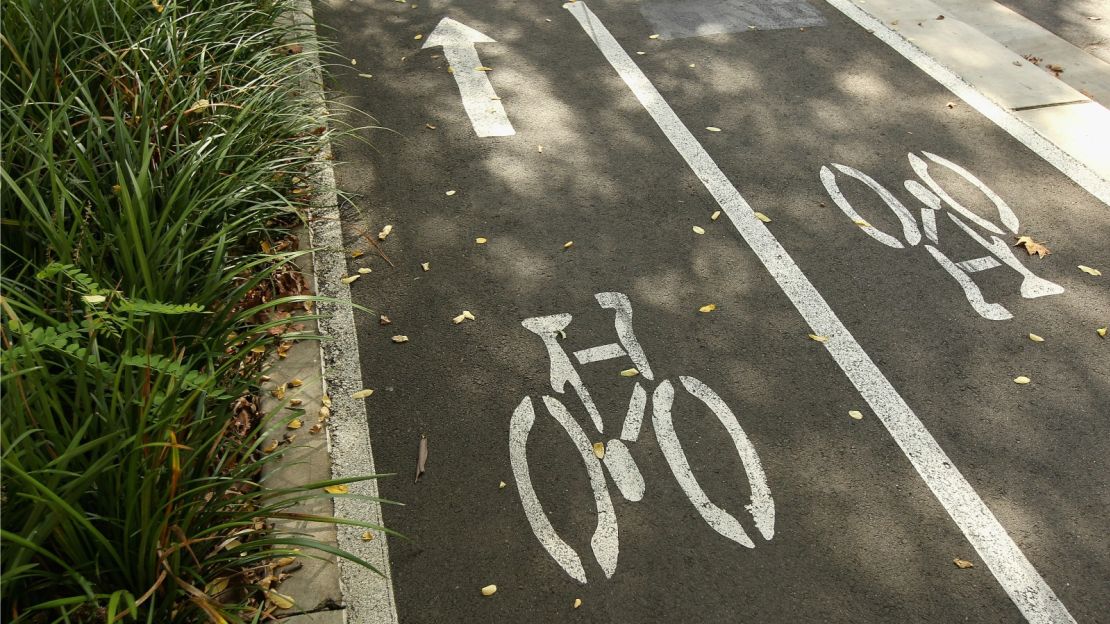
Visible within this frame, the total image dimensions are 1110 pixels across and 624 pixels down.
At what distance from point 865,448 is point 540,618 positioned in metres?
1.89

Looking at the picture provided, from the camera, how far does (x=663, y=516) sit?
13.5ft

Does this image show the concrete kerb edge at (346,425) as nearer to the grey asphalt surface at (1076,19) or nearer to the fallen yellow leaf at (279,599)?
the fallen yellow leaf at (279,599)

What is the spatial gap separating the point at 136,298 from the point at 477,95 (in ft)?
13.4

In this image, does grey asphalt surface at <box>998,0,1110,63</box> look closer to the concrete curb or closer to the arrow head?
the arrow head

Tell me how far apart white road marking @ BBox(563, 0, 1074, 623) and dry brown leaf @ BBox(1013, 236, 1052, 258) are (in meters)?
0.95

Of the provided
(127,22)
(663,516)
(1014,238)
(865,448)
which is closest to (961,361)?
(865,448)

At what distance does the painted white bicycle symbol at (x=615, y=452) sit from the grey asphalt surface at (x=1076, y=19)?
234 inches

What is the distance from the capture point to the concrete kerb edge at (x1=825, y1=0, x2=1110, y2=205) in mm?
6461

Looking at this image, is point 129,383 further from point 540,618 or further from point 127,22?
point 127,22

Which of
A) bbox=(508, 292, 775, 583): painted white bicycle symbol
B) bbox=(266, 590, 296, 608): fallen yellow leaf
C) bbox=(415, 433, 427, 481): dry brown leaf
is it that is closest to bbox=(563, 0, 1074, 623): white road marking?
bbox=(508, 292, 775, 583): painted white bicycle symbol

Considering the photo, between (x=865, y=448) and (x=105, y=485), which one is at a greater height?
(x=105, y=485)

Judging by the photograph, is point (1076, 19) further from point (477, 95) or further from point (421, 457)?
point (421, 457)

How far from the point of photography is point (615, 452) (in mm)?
4414

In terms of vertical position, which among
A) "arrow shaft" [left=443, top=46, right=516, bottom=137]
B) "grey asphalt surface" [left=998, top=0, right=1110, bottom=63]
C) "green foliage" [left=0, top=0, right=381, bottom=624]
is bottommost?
"arrow shaft" [left=443, top=46, right=516, bottom=137]
